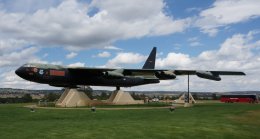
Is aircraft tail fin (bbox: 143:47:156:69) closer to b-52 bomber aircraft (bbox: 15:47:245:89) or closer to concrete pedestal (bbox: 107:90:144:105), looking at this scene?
concrete pedestal (bbox: 107:90:144:105)

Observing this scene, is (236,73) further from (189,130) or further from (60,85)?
(189,130)

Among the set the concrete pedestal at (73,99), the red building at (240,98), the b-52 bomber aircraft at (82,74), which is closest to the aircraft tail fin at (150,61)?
the b-52 bomber aircraft at (82,74)

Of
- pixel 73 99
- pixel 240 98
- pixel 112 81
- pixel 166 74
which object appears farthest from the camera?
pixel 240 98

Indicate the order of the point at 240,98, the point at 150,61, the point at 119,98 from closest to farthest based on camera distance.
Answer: the point at 119,98 → the point at 150,61 → the point at 240,98

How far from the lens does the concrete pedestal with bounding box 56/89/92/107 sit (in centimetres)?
5575

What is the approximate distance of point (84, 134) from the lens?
2119cm

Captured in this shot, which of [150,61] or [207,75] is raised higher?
[150,61]

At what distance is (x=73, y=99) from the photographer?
186 ft

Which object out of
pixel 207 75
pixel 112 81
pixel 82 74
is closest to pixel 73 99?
pixel 82 74

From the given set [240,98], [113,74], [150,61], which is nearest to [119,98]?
[150,61]

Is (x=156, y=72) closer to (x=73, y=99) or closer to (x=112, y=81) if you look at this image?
(x=112, y=81)

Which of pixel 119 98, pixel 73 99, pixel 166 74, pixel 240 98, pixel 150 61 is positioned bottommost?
pixel 73 99

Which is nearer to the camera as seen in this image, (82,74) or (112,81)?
(82,74)

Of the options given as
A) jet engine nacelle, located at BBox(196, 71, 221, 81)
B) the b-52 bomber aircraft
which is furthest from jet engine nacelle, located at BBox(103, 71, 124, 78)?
jet engine nacelle, located at BBox(196, 71, 221, 81)
